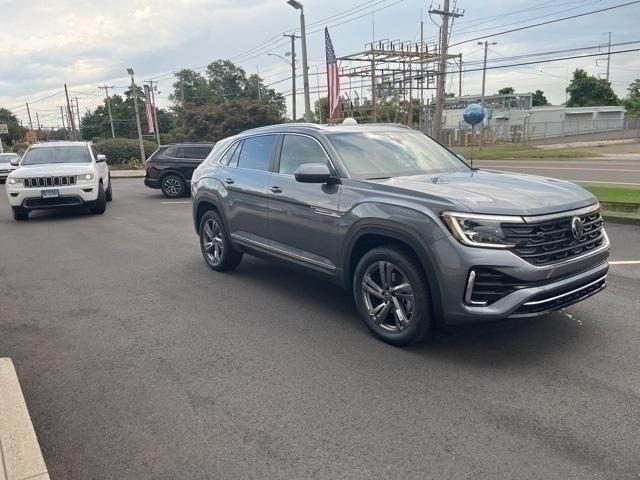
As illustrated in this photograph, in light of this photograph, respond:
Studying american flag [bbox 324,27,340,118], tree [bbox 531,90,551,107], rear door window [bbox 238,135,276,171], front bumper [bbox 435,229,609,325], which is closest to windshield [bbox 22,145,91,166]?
rear door window [bbox 238,135,276,171]

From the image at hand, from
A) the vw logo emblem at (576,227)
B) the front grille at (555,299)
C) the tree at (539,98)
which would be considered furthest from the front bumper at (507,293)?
the tree at (539,98)

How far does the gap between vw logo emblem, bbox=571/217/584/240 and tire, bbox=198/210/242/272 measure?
12.9 ft

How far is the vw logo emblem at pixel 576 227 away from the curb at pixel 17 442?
12.2 ft

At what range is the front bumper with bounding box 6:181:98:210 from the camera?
11.9m

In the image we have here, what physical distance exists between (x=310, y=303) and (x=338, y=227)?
1.17 metres

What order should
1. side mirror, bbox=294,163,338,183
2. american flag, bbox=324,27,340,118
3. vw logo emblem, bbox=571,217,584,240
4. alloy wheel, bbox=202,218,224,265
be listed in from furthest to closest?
american flag, bbox=324,27,340,118 < alloy wheel, bbox=202,218,224,265 < side mirror, bbox=294,163,338,183 < vw logo emblem, bbox=571,217,584,240

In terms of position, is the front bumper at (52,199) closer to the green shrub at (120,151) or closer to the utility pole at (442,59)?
the utility pole at (442,59)

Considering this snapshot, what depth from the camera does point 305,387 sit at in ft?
12.4

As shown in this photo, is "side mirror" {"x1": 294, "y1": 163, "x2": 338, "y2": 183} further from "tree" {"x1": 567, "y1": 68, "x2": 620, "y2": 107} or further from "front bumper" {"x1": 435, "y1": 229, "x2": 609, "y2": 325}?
"tree" {"x1": 567, "y1": 68, "x2": 620, "y2": 107}

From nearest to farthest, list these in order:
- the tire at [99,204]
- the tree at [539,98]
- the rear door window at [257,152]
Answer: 1. the rear door window at [257,152]
2. the tire at [99,204]
3. the tree at [539,98]

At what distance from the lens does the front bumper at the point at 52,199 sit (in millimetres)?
11914

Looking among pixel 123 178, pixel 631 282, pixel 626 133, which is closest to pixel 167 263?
pixel 631 282

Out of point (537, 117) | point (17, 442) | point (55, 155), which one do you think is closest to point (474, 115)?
point (55, 155)

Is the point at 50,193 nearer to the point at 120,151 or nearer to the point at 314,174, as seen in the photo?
the point at 314,174
